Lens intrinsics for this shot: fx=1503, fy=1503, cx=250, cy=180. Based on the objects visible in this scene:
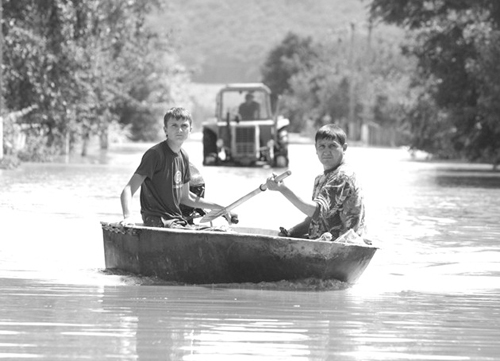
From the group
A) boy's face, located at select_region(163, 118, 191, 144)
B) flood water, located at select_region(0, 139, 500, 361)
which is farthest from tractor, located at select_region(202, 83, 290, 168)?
boy's face, located at select_region(163, 118, 191, 144)

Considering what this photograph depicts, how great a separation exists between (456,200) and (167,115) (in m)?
15.6

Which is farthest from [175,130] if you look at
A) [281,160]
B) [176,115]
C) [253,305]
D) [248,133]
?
[248,133]

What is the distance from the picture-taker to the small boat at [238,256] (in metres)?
12.5

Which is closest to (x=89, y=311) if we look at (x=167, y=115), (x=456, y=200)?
(x=167, y=115)

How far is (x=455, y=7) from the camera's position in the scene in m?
Result: 45.6

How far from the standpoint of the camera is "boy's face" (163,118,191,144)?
13305mm

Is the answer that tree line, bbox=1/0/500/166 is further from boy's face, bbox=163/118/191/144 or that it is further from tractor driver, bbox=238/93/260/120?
boy's face, bbox=163/118/191/144

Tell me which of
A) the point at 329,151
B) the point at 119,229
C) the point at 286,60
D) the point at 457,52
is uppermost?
the point at 286,60

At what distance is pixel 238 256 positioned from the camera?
12570 mm

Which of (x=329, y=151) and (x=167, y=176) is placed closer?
(x=329, y=151)

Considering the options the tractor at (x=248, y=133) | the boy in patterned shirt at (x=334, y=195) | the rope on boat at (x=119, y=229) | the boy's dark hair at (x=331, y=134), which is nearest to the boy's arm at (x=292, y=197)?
the boy in patterned shirt at (x=334, y=195)

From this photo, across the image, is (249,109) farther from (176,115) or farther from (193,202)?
(176,115)

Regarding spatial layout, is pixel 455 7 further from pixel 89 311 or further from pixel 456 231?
pixel 89 311

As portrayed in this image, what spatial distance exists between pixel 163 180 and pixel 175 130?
1.51 ft
